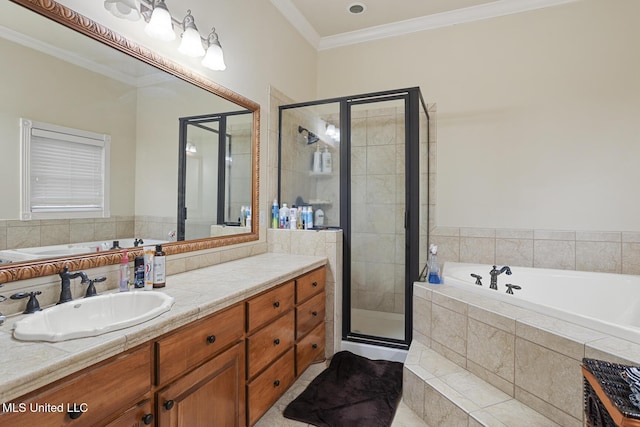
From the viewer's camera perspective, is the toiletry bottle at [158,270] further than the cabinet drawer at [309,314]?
No

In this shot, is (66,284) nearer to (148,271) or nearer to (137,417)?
(148,271)

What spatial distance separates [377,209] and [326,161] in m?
0.59

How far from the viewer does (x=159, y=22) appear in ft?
5.06

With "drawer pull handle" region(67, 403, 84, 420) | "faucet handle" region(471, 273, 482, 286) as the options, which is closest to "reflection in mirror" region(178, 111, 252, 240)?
"drawer pull handle" region(67, 403, 84, 420)

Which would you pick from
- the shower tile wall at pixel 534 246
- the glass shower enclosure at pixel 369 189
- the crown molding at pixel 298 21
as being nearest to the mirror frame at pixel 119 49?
the glass shower enclosure at pixel 369 189

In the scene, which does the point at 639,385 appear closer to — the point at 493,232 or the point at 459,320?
the point at 459,320

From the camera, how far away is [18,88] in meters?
1.17

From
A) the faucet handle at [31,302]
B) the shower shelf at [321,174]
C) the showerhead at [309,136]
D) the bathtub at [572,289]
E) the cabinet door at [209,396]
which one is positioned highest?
the showerhead at [309,136]

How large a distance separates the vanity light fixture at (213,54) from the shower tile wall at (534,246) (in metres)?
2.01

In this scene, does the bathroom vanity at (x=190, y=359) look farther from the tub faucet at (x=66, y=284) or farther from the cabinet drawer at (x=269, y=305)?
the tub faucet at (x=66, y=284)

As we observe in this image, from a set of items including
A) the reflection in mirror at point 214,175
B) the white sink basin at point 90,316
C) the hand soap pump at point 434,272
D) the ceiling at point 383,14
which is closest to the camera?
the white sink basin at point 90,316

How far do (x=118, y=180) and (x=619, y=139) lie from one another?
3.49 m

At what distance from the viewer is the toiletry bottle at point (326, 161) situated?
108 inches

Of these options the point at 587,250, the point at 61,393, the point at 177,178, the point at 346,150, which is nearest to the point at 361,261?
the point at 346,150
